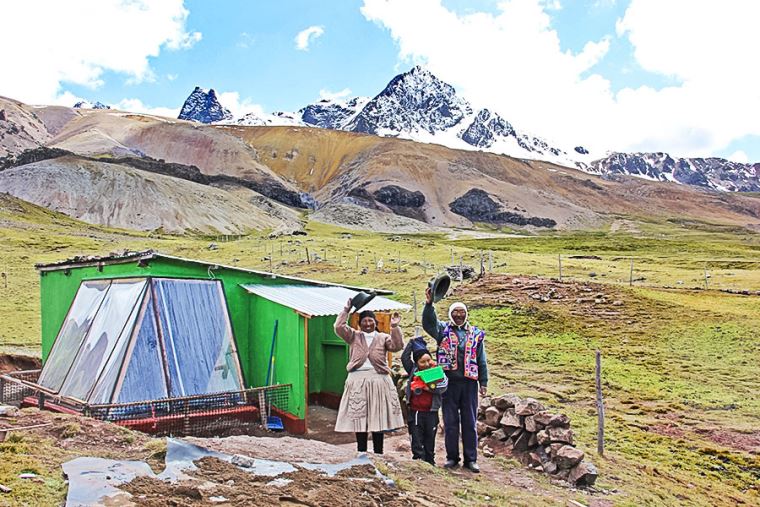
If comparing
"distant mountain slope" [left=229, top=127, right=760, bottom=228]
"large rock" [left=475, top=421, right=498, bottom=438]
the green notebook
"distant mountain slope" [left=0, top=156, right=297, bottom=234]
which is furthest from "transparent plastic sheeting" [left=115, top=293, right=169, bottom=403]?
"distant mountain slope" [left=229, top=127, right=760, bottom=228]

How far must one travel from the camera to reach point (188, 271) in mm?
11031

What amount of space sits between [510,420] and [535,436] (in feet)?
1.65

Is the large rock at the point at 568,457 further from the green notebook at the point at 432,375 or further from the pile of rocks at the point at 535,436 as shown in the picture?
the green notebook at the point at 432,375

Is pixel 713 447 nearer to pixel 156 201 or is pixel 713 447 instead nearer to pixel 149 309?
pixel 149 309

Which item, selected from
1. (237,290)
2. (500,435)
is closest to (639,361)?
(500,435)

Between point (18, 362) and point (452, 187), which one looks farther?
point (452, 187)

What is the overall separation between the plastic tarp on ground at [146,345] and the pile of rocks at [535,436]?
14.4ft

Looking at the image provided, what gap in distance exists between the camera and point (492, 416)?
9.36 metres

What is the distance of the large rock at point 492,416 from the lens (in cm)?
932

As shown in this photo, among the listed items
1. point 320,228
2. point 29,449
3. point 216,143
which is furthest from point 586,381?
point 216,143

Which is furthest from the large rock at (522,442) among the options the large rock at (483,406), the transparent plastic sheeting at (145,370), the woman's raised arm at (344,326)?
the transparent plastic sheeting at (145,370)

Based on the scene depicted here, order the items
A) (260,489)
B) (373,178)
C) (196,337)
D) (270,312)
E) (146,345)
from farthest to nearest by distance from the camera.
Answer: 1. (373,178)
2. (270,312)
3. (196,337)
4. (146,345)
5. (260,489)

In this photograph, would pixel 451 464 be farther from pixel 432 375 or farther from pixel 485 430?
pixel 485 430

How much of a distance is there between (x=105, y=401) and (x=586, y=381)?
35.3ft
